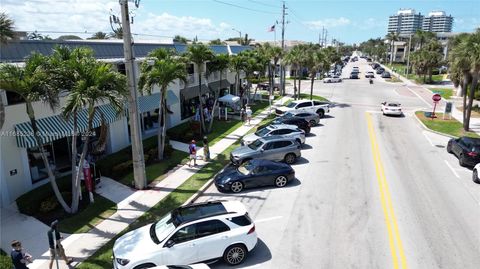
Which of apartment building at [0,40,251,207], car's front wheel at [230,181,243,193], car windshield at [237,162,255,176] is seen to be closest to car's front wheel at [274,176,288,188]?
car windshield at [237,162,255,176]

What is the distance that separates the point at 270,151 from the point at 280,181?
314 cm

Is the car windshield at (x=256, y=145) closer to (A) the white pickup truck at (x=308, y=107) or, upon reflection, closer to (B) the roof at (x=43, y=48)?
(B) the roof at (x=43, y=48)

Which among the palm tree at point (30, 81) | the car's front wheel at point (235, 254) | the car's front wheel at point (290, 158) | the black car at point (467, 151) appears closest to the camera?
the car's front wheel at point (235, 254)

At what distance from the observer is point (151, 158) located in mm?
20984

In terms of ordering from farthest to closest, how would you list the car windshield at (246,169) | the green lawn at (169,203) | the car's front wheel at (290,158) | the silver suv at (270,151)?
the car's front wheel at (290,158) < the silver suv at (270,151) < the car windshield at (246,169) < the green lawn at (169,203)

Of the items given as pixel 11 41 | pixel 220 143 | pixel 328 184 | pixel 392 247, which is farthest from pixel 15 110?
pixel 392 247

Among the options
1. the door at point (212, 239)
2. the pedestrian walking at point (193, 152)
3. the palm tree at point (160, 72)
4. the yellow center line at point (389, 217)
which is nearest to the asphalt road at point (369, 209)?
the yellow center line at point (389, 217)

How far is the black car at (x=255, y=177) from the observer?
16.2 meters

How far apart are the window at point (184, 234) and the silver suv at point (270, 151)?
9283 millimetres

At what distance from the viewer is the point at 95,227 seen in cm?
1345

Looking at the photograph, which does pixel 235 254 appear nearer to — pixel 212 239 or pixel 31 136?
pixel 212 239

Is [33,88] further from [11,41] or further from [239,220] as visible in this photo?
[239,220]

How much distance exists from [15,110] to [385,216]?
15771mm

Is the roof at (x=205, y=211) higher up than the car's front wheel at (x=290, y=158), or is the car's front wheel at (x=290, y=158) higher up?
the roof at (x=205, y=211)
